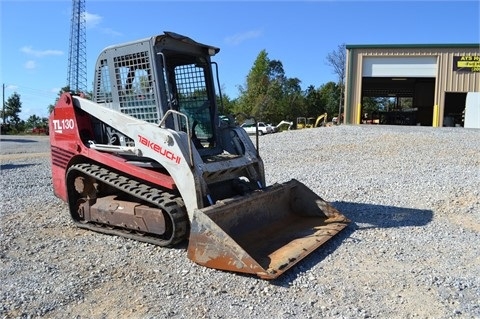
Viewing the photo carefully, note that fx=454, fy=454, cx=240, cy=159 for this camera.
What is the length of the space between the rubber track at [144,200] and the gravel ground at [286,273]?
128 millimetres

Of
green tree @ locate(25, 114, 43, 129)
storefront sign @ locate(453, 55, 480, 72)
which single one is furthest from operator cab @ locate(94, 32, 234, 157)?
green tree @ locate(25, 114, 43, 129)

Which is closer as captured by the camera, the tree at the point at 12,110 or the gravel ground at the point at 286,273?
the gravel ground at the point at 286,273

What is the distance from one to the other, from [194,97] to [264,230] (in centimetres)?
222

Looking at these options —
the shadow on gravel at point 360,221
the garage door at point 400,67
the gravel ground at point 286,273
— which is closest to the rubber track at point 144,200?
the gravel ground at point 286,273

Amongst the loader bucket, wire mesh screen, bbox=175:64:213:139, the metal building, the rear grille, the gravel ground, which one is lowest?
the gravel ground

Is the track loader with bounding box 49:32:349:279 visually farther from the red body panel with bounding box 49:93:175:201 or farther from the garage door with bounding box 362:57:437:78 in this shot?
the garage door with bounding box 362:57:437:78

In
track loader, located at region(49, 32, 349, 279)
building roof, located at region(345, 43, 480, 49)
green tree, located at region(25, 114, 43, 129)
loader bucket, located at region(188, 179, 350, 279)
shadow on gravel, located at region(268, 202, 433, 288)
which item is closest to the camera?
loader bucket, located at region(188, 179, 350, 279)

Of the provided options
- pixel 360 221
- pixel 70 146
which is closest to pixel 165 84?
pixel 70 146

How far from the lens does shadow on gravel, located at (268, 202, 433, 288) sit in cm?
478

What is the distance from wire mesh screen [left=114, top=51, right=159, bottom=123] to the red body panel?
0.69m

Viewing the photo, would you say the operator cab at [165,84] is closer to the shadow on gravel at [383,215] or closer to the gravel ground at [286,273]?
the gravel ground at [286,273]

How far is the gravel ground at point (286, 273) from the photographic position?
12.9 feet

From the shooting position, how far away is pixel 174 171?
5.36 metres

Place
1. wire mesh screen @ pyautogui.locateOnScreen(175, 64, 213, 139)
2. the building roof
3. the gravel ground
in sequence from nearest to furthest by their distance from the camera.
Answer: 1. the gravel ground
2. wire mesh screen @ pyautogui.locateOnScreen(175, 64, 213, 139)
3. the building roof
